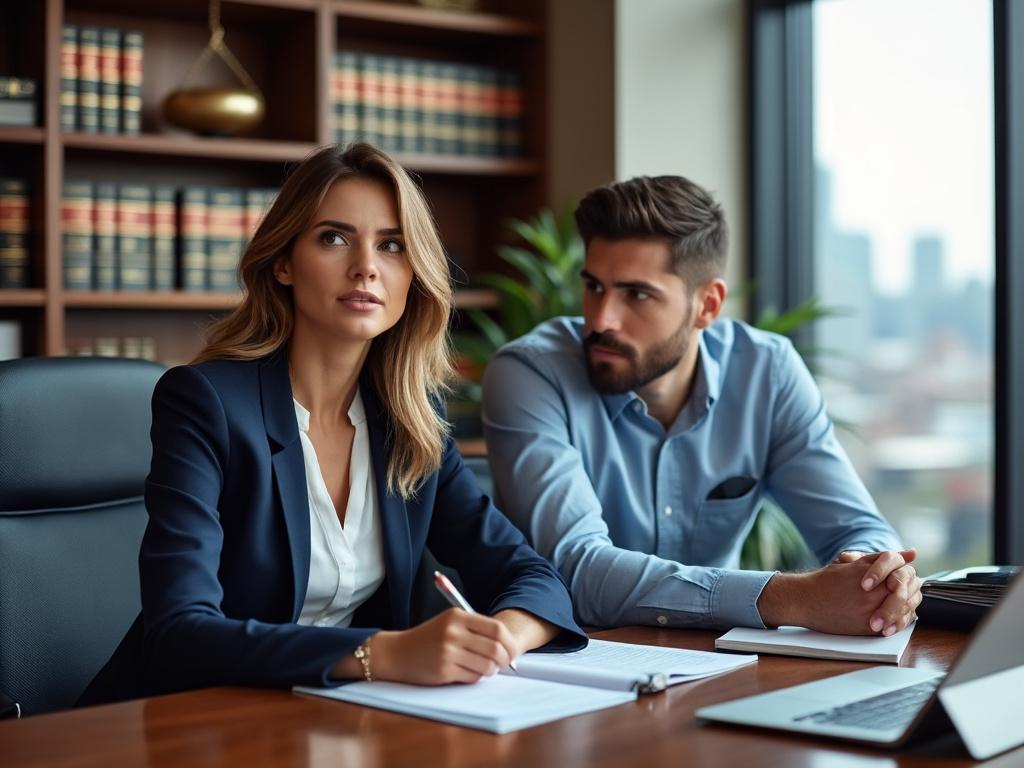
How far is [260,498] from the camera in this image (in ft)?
5.45

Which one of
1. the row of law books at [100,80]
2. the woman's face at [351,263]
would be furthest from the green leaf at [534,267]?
the woman's face at [351,263]

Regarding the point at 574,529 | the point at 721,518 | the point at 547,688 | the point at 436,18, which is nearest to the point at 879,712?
the point at 547,688

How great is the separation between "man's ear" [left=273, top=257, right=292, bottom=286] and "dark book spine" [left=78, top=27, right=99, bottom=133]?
1.89 metres

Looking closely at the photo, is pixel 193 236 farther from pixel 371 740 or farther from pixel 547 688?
pixel 371 740

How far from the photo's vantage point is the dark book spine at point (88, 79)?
3412 millimetres

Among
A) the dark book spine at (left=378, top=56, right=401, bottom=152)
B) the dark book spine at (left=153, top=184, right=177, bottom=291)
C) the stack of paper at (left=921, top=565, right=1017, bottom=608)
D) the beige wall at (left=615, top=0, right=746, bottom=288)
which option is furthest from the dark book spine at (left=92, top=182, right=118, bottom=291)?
the stack of paper at (left=921, top=565, right=1017, bottom=608)

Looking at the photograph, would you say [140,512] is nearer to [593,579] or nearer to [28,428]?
[28,428]

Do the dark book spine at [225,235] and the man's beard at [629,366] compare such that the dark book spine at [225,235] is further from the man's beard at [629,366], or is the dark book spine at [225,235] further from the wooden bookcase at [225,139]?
the man's beard at [629,366]

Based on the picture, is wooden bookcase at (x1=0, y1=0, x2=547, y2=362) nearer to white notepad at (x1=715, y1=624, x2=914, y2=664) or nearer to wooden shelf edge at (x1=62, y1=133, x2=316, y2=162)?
wooden shelf edge at (x1=62, y1=133, x2=316, y2=162)

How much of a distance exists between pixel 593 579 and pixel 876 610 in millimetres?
422

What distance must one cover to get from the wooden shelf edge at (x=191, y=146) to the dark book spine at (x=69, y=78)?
6cm

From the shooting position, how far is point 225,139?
12.0 ft

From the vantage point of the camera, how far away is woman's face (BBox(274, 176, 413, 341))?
1.76 m

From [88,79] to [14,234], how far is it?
0.46 meters
